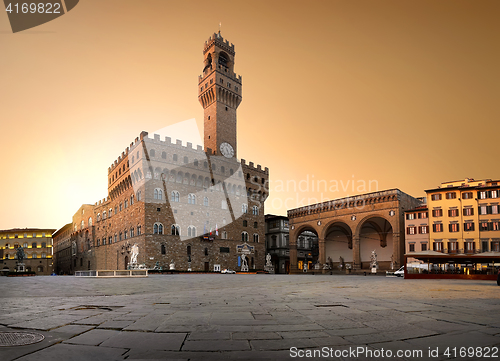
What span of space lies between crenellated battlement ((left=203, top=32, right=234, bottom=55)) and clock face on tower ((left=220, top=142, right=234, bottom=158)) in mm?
15811

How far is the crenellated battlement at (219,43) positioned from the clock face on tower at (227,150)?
15811 mm

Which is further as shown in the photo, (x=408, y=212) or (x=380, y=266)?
(x=380, y=266)

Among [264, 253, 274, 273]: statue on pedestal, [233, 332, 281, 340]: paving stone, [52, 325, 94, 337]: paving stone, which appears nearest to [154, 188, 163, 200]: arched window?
[264, 253, 274, 273]: statue on pedestal

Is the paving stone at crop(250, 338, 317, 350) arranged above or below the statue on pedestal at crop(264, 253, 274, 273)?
above

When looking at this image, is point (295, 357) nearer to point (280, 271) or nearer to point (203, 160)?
point (203, 160)

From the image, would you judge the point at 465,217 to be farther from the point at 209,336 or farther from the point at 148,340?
the point at 148,340

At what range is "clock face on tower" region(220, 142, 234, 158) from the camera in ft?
193

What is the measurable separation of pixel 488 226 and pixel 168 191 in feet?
123

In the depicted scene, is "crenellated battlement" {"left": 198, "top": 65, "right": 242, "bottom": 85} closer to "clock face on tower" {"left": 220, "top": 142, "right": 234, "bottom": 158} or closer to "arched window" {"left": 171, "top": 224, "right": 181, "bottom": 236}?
"clock face on tower" {"left": 220, "top": 142, "right": 234, "bottom": 158}

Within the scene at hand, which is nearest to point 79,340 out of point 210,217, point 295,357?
point 295,357

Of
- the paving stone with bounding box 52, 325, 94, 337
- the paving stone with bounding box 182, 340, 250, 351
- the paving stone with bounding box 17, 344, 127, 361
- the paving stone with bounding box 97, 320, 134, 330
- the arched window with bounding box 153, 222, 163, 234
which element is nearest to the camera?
the paving stone with bounding box 17, 344, 127, 361

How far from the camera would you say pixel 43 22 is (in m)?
8.19

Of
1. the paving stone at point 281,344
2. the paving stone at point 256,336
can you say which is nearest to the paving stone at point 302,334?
the paving stone at point 256,336

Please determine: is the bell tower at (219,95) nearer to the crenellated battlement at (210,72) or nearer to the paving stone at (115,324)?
the crenellated battlement at (210,72)
